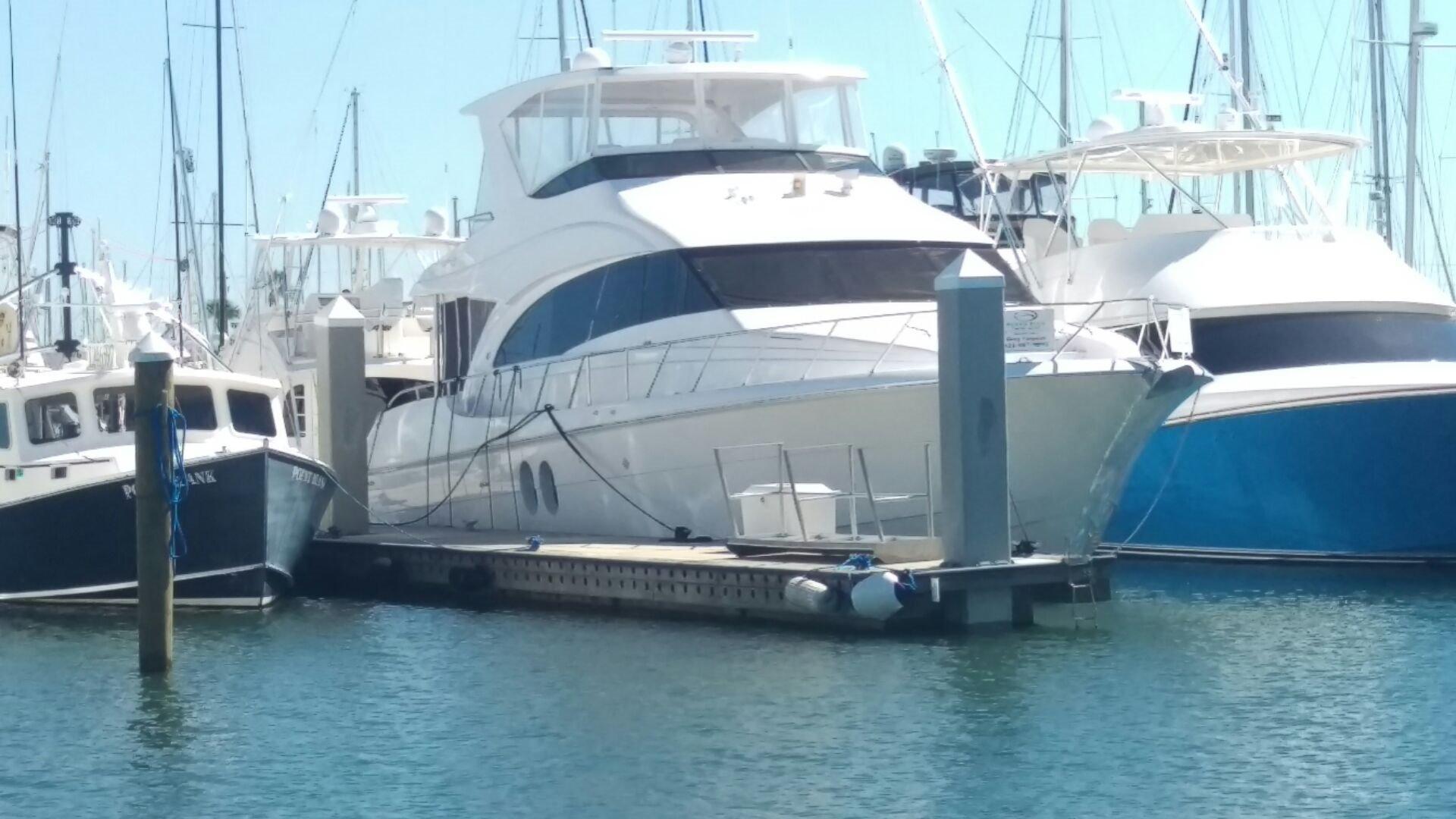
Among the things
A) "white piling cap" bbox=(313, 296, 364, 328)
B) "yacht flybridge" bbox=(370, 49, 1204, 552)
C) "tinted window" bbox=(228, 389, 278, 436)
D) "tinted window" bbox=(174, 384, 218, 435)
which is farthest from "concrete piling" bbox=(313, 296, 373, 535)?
"tinted window" bbox=(174, 384, 218, 435)

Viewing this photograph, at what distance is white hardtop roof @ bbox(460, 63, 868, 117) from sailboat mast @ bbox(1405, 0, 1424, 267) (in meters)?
9.17

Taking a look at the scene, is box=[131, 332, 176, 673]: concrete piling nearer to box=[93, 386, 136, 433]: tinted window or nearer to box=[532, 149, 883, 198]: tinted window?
box=[93, 386, 136, 433]: tinted window

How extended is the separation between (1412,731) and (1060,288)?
12172mm

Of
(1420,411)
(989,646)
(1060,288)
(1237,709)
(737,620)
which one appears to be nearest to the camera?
(1237,709)

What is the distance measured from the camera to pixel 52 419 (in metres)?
19.1

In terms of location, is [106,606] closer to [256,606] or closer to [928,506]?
[256,606]

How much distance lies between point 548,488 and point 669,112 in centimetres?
436

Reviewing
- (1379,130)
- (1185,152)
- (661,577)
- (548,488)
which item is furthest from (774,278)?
(1379,130)

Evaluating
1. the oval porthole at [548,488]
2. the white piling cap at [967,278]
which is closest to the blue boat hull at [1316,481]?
the oval porthole at [548,488]

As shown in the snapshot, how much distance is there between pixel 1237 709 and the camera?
41.8ft

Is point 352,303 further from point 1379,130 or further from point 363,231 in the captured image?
point 1379,130

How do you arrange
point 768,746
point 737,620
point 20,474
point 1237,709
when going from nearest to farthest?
point 768,746 → point 1237,709 → point 737,620 → point 20,474

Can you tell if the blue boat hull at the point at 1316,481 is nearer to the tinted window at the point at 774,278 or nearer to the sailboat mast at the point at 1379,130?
the tinted window at the point at 774,278

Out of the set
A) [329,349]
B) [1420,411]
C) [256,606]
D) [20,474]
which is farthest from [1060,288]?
[20,474]
